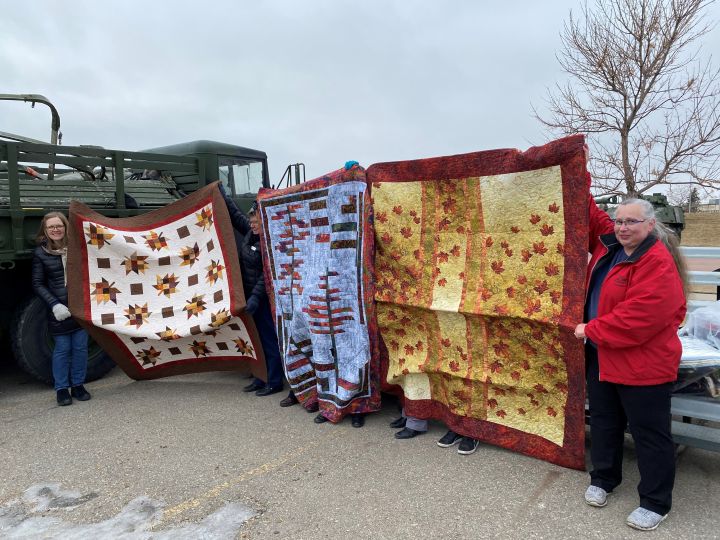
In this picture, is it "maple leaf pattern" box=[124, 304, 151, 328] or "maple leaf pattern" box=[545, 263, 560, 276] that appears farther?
"maple leaf pattern" box=[124, 304, 151, 328]

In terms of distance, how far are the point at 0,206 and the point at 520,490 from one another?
448cm

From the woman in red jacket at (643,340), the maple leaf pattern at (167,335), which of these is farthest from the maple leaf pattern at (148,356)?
the woman in red jacket at (643,340)

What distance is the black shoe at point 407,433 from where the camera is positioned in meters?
3.56

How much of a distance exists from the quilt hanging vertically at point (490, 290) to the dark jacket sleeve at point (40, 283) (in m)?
2.63

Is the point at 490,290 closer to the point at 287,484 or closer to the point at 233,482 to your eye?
the point at 287,484

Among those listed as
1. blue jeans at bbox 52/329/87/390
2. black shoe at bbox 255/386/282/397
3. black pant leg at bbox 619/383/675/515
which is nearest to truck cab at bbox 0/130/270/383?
blue jeans at bbox 52/329/87/390

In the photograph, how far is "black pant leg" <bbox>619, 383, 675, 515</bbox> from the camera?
7.95ft

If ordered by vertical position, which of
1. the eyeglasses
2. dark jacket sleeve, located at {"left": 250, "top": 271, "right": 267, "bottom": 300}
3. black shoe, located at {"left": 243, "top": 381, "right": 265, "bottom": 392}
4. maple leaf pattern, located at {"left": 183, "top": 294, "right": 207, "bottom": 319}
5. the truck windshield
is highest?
the truck windshield

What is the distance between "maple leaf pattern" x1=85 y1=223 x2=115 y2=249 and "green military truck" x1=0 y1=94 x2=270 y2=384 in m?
0.55

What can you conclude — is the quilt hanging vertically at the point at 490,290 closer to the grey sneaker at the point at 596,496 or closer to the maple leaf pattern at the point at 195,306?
the grey sneaker at the point at 596,496

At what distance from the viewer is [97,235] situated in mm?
4457

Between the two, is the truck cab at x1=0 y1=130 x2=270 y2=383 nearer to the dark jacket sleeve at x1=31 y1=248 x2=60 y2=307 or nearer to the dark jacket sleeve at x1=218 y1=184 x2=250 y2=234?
the dark jacket sleeve at x1=31 y1=248 x2=60 y2=307

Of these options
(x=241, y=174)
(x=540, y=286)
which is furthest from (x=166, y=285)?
(x=540, y=286)

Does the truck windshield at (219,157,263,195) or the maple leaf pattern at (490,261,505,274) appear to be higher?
the truck windshield at (219,157,263,195)
